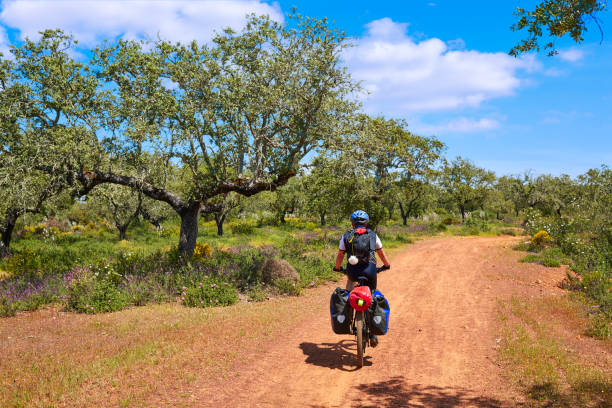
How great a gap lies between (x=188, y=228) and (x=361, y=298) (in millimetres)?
9918

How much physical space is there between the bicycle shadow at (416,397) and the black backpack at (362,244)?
1938 mm

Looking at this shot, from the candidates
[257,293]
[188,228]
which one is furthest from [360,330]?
[188,228]

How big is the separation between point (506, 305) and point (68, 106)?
13.5 metres

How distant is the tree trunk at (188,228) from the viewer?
14.7 m

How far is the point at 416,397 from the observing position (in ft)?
17.6

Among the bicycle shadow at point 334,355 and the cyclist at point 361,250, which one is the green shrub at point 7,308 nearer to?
the bicycle shadow at point 334,355

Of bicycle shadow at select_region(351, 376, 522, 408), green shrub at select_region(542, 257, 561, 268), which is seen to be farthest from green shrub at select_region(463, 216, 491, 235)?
bicycle shadow at select_region(351, 376, 522, 408)

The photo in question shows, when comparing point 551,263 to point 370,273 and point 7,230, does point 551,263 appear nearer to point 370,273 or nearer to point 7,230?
point 370,273

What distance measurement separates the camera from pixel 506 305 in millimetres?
10305

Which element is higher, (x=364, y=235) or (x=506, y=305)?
(x=364, y=235)

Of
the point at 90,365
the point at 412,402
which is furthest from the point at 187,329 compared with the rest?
the point at 412,402

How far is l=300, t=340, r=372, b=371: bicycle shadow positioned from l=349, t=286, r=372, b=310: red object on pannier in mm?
1060

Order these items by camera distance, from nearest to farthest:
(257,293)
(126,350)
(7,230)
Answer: (126,350) < (257,293) < (7,230)

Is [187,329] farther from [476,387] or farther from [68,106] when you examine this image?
[68,106]
